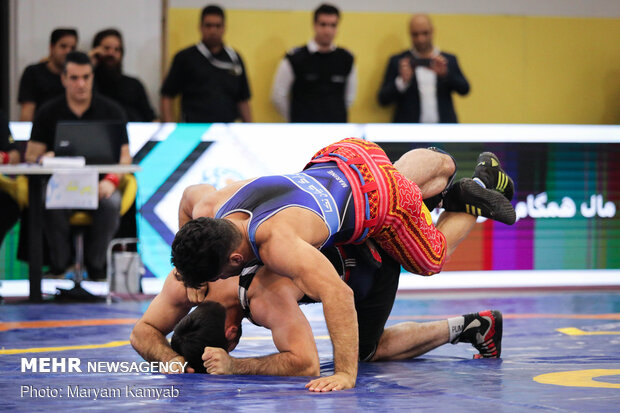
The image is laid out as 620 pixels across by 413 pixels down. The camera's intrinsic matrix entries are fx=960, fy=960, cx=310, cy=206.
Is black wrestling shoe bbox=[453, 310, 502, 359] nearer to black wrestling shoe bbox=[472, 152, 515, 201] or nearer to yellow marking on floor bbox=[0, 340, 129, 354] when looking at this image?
black wrestling shoe bbox=[472, 152, 515, 201]

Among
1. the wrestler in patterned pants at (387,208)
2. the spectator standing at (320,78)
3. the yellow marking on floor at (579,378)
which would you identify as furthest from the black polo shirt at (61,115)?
the yellow marking on floor at (579,378)

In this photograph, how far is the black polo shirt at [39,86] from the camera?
746cm

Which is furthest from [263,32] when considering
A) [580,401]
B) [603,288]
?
[580,401]

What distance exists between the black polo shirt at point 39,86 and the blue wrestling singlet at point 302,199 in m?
4.07

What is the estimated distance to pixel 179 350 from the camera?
392 centimetres

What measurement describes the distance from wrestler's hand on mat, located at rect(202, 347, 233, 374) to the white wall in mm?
5023

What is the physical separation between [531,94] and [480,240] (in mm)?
3176

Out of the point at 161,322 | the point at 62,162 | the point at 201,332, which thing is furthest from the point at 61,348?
the point at 62,162

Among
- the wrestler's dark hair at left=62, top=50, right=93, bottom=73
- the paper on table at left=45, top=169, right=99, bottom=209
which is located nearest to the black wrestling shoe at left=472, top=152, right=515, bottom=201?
the paper on table at left=45, top=169, right=99, bottom=209

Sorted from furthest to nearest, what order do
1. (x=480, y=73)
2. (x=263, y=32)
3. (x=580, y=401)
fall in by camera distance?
(x=480, y=73), (x=263, y=32), (x=580, y=401)

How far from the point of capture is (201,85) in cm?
756

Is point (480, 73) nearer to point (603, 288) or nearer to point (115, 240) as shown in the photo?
point (603, 288)

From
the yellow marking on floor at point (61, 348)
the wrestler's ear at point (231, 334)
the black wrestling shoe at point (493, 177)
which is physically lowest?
the yellow marking on floor at point (61, 348)

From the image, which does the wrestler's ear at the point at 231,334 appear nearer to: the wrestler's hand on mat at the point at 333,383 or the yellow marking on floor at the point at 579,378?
the wrestler's hand on mat at the point at 333,383
